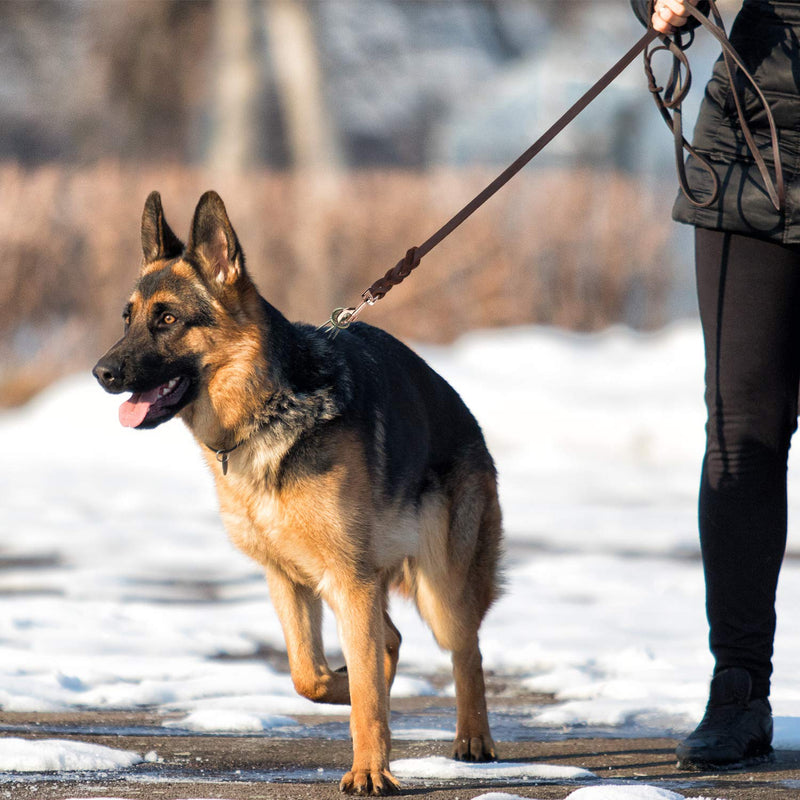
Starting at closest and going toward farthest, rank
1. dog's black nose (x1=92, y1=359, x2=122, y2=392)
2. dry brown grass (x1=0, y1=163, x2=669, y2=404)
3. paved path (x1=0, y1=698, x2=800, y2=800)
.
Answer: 1. paved path (x1=0, y1=698, x2=800, y2=800)
2. dog's black nose (x1=92, y1=359, x2=122, y2=392)
3. dry brown grass (x1=0, y1=163, x2=669, y2=404)

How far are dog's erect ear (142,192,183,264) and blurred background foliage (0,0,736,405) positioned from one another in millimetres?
9186

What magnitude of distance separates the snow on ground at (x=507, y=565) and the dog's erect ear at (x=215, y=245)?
135 centimetres

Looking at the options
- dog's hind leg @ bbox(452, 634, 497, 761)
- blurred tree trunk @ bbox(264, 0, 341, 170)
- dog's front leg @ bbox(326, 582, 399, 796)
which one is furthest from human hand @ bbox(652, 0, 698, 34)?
blurred tree trunk @ bbox(264, 0, 341, 170)

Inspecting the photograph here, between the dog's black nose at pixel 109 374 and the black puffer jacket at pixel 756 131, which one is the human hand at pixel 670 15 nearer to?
the black puffer jacket at pixel 756 131

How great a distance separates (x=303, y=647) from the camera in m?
4.23

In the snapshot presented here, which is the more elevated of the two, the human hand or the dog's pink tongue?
the human hand

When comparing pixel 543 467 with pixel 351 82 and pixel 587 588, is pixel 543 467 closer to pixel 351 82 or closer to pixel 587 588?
pixel 587 588

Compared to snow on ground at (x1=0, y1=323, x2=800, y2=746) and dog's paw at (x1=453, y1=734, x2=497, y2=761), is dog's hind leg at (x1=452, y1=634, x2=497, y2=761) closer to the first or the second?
dog's paw at (x1=453, y1=734, x2=497, y2=761)

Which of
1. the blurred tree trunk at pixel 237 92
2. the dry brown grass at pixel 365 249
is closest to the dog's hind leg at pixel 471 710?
the dry brown grass at pixel 365 249

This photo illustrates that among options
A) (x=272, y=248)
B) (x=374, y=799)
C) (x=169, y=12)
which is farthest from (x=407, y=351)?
(x=169, y=12)

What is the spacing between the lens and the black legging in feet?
13.2

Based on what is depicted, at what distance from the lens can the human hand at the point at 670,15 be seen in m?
4.03

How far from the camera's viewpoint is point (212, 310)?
4.11 m

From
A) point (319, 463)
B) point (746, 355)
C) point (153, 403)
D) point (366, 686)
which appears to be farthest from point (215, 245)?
point (746, 355)
